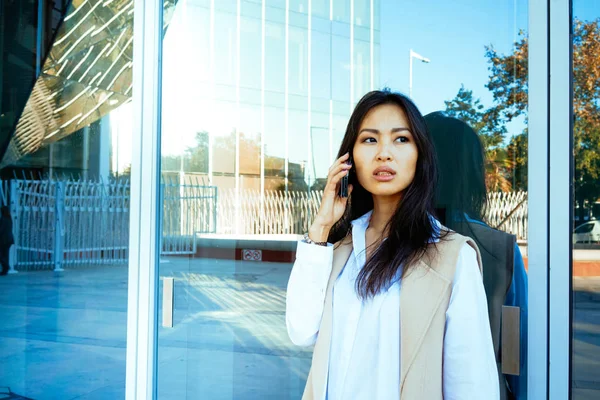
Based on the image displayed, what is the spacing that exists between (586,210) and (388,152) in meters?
0.73

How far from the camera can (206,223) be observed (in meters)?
2.40

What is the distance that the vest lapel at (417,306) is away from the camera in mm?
1185

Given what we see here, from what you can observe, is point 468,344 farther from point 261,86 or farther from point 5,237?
point 5,237

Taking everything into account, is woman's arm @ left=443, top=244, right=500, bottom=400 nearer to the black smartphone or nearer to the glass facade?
the black smartphone

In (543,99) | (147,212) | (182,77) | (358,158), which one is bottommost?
(147,212)

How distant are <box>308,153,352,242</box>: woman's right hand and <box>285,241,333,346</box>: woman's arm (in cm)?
4

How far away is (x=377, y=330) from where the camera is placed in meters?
1.23

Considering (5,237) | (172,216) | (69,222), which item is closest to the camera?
(172,216)

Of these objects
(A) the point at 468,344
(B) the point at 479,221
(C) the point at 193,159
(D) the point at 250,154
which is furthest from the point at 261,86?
(A) the point at 468,344

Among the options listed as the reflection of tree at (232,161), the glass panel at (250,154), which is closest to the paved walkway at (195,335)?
the glass panel at (250,154)

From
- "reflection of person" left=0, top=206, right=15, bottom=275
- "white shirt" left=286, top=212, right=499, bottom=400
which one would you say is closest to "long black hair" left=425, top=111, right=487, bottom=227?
"white shirt" left=286, top=212, right=499, bottom=400

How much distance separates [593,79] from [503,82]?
0.26 metres

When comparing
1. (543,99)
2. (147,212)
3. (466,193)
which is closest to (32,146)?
(147,212)

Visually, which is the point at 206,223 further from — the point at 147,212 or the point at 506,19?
the point at 506,19
